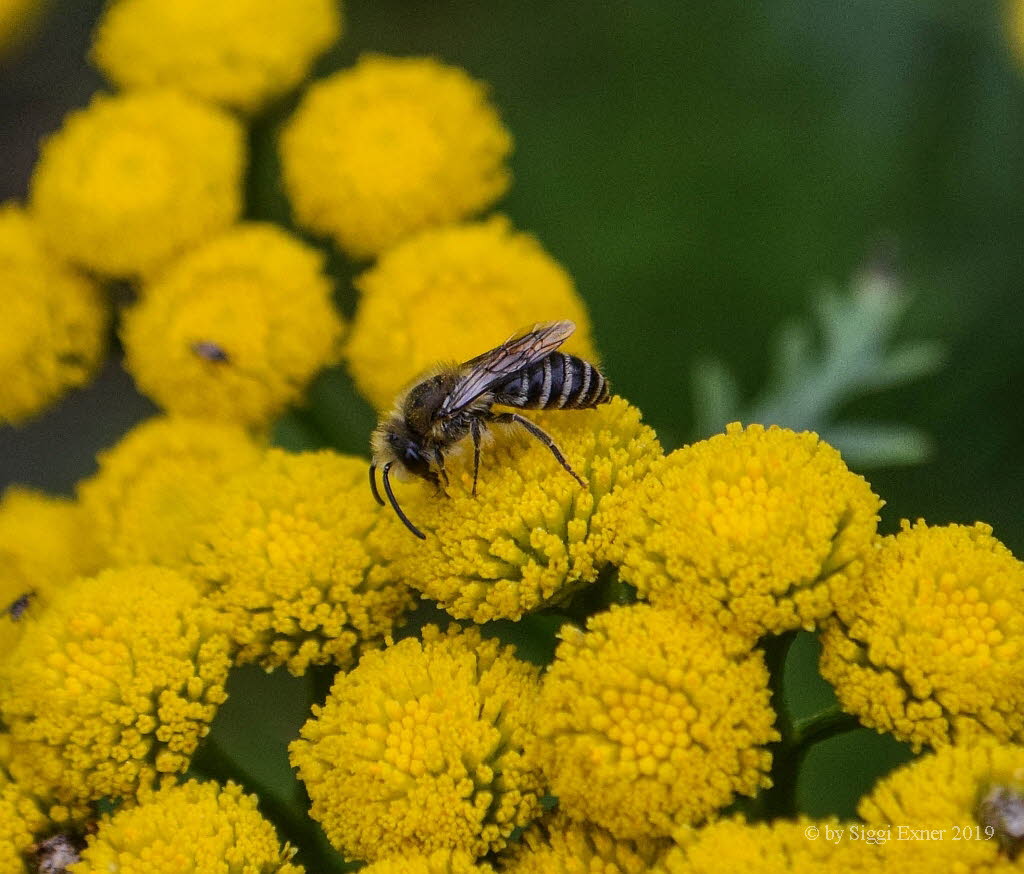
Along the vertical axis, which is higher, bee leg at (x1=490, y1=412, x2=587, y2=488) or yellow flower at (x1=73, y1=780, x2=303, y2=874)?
bee leg at (x1=490, y1=412, x2=587, y2=488)

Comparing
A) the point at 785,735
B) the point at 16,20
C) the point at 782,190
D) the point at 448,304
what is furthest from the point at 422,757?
the point at 16,20

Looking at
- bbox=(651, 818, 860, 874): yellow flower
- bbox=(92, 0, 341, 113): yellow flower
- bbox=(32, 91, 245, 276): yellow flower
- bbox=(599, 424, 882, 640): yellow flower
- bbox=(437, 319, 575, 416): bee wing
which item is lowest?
bbox=(651, 818, 860, 874): yellow flower

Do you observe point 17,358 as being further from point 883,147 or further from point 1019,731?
point 883,147

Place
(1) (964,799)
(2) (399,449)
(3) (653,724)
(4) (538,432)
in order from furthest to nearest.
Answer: (2) (399,449) → (4) (538,432) → (3) (653,724) → (1) (964,799)

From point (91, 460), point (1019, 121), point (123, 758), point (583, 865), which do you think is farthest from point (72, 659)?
point (1019, 121)

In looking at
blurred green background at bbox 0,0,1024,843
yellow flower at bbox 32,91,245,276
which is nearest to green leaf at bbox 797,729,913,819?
blurred green background at bbox 0,0,1024,843

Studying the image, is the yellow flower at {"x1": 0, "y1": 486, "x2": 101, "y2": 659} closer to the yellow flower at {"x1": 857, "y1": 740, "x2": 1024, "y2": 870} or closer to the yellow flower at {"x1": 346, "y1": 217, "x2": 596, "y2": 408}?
the yellow flower at {"x1": 346, "y1": 217, "x2": 596, "y2": 408}

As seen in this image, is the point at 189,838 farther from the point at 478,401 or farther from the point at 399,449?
the point at 478,401
